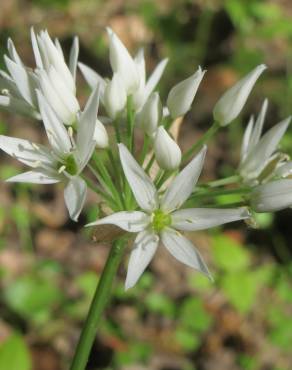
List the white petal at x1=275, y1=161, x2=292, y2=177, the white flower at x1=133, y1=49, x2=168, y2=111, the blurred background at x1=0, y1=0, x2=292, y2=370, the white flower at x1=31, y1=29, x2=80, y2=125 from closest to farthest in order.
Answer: the white flower at x1=31, y1=29, x2=80, y2=125 < the white petal at x1=275, y1=161, x2=292, y2=177 < the white flower at x1=133, y1=49, x2=168, y2=111 < the blurred background at x1=0, y1=0, x2=292, y2=370

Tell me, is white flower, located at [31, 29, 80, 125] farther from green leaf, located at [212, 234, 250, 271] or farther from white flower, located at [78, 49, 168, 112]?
green leaf, located at [212, 234, 250, 271]

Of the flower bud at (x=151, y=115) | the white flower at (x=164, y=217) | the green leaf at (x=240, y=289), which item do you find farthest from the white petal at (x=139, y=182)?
the green leaf at (x=240, y=289)

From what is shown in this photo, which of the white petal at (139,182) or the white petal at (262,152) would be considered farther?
the white petal at (262,152)

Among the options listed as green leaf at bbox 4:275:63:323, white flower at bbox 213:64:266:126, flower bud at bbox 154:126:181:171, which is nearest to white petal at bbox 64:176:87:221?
flower bud at bbox 154:126:181:171

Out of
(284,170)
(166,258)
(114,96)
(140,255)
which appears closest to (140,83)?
(114,96)

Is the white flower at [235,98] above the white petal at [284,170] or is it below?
above

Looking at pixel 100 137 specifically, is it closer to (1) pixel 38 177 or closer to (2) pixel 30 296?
(1) pixel 38 177

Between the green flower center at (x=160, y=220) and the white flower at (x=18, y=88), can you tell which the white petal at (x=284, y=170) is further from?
the white flower at (x=18, y=88)
